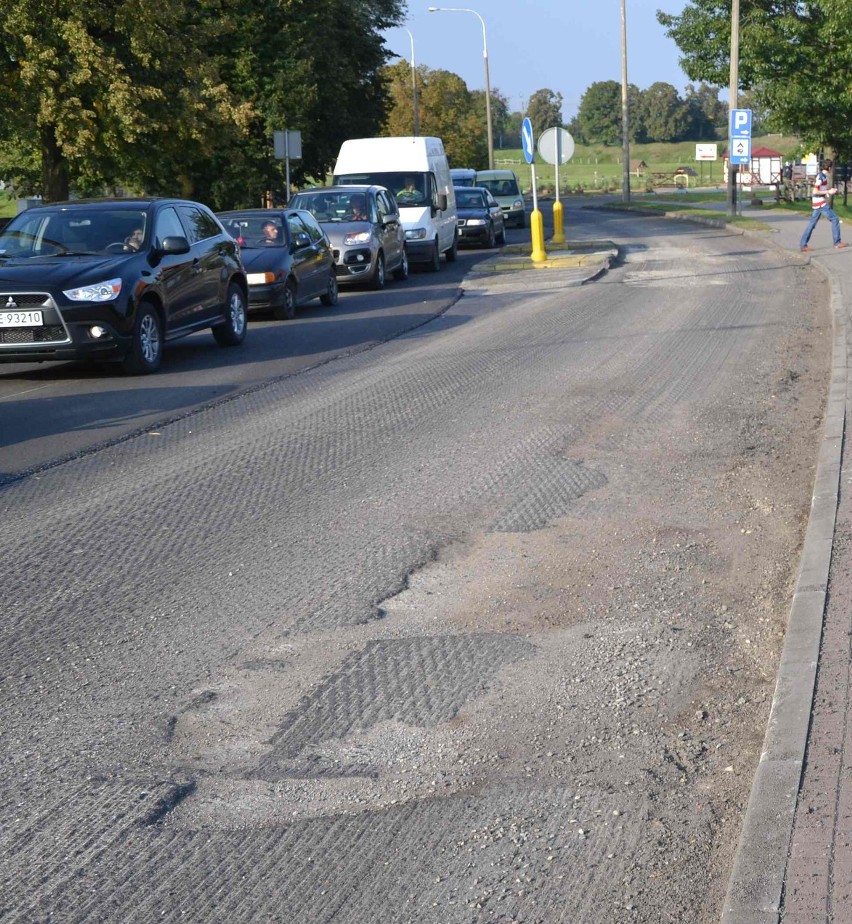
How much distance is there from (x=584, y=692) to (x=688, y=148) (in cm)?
16068

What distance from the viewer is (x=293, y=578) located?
6262 mm

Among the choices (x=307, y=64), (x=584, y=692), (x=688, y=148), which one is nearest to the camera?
(x=584, y=692)

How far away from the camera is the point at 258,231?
63.6ft

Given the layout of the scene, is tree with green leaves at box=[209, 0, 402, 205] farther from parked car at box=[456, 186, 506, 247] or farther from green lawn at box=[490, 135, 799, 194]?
green lawn at box=[490, 135, 799, 194]

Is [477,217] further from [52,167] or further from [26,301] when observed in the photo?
[26,301]

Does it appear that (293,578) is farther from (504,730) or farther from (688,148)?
(688,148)

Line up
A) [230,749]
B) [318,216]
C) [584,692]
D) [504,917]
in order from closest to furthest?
[504,917] → [230,749] → [584,692] → [318,216]

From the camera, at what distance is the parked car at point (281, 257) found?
18.5 m

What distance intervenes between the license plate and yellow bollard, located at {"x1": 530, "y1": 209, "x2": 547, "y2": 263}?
14972 mm

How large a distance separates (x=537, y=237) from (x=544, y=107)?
140 metres

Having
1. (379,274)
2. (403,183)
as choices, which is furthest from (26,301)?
(403,183)

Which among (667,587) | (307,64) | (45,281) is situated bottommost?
(667,587)

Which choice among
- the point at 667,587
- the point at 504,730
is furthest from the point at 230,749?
the point at 667,587

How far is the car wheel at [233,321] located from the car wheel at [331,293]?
14.1 ft
